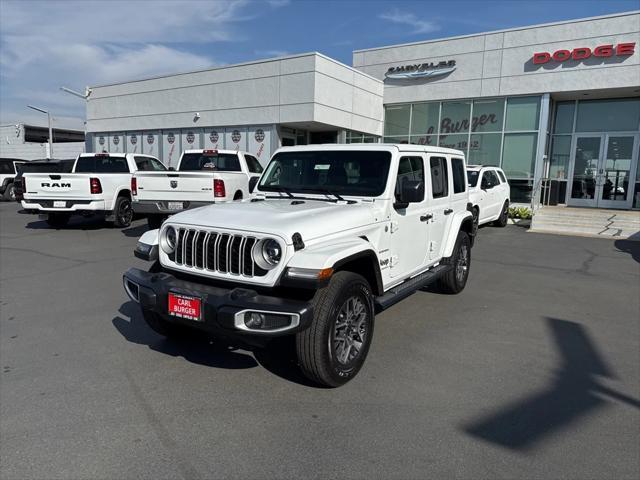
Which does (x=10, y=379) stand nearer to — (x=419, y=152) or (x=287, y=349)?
(x=287, y=349)

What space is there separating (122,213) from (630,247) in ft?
42.4

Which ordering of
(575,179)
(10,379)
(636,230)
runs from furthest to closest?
(575,179)
(636,230)
(10,379)

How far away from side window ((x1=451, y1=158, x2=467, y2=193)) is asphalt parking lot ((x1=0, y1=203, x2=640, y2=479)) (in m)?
1.55

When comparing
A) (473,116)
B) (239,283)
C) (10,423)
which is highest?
(473,116)

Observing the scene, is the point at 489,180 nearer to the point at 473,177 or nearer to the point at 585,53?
the point at 473,177

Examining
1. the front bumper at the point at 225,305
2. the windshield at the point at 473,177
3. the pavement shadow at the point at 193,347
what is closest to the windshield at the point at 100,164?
the pavement shadow at the point at 193,347

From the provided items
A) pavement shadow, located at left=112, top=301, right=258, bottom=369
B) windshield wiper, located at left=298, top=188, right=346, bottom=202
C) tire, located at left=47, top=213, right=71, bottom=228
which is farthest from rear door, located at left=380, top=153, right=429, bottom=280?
tire, located at left=47, top=213, right=71, bottom=228

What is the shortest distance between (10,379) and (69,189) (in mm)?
8843

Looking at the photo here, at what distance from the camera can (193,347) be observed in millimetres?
4531

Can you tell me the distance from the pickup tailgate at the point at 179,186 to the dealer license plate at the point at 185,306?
6.03m

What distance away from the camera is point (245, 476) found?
270cm

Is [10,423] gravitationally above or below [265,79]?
below

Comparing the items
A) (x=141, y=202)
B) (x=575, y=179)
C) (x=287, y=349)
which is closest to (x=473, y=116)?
(x=575, y=179)

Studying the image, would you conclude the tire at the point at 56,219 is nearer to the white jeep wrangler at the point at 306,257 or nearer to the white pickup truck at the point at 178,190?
the white pickup truck at the point at 178,190
